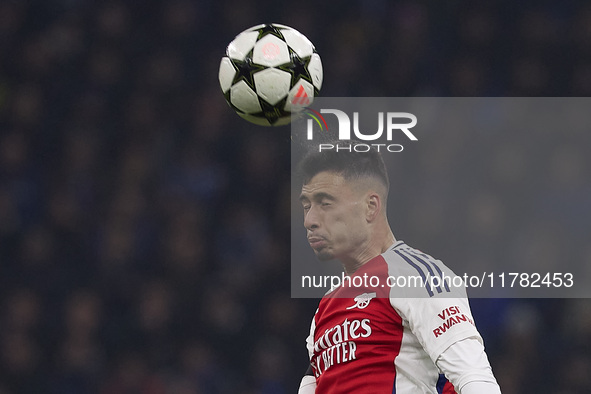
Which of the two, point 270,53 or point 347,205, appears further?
point 270,53

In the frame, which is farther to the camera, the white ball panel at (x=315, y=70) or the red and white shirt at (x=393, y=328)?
the white ball panel at (x=315, y=70)

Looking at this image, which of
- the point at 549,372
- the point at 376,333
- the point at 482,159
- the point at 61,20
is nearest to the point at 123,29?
the point at 61,20

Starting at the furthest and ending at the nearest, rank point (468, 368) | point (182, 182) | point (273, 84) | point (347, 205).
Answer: point (182, 182)
point (273, 84)
point (347, 205)
point (468, 368)

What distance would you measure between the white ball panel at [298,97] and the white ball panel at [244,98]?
12cm

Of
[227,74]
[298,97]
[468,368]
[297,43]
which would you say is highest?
[297,43]

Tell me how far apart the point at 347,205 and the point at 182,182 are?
12.1 ft

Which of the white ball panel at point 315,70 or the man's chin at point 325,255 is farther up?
the white ball panel at point 315,70

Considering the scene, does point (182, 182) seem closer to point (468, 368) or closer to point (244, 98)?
point (244, 98)

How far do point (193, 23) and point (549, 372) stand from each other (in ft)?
12.0

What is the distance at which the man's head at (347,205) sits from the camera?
2574mm

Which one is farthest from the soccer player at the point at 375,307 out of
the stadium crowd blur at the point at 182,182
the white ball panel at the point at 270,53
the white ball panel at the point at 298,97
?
the stadium crowd blur at the point at 182,182

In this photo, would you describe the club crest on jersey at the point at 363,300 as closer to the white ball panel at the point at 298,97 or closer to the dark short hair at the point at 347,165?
the dark short hair at the point at 347,165

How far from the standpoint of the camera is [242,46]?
331 cm

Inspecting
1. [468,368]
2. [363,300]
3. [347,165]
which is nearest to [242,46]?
[347,165]
